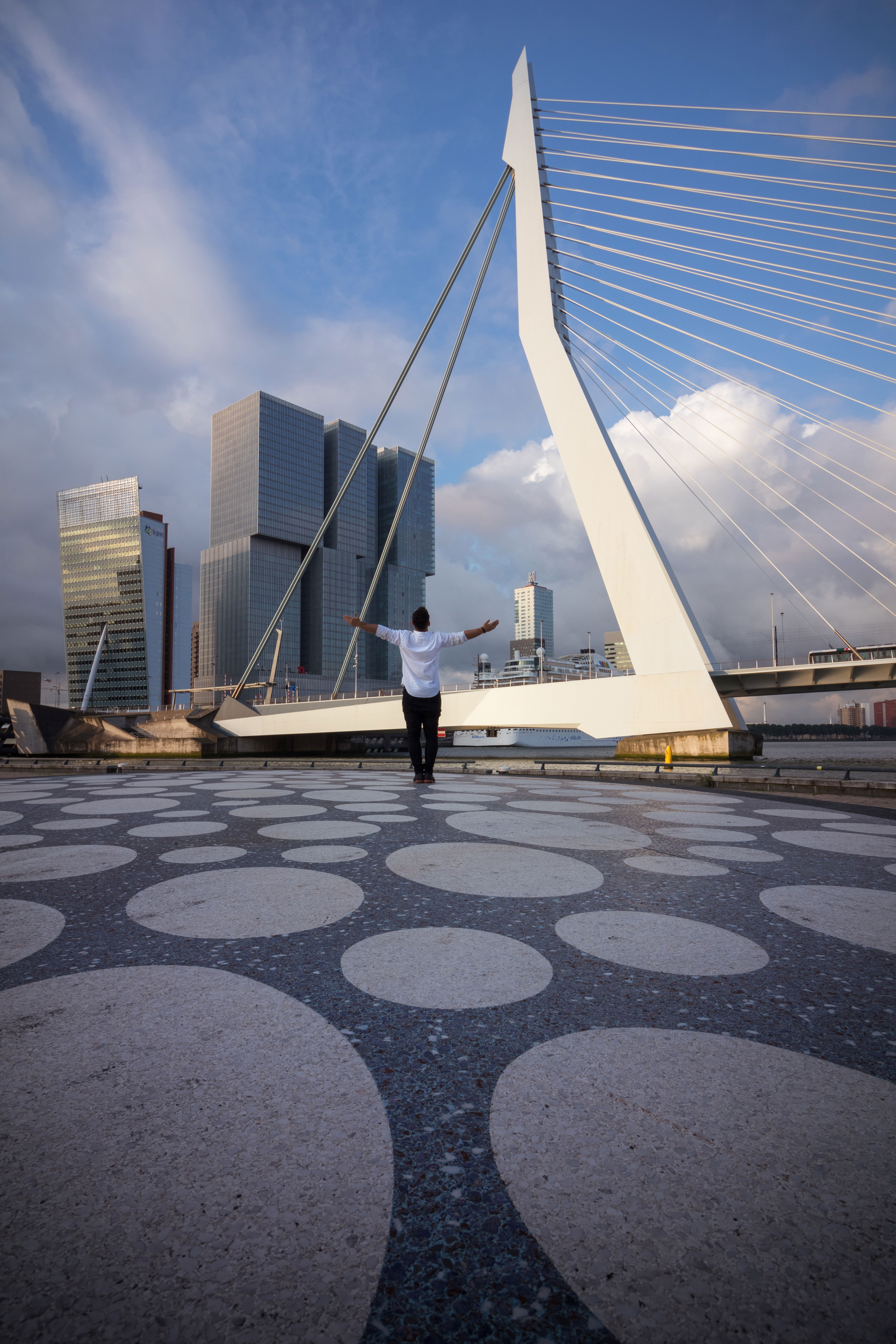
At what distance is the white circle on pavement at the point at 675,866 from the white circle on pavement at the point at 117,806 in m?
3.78

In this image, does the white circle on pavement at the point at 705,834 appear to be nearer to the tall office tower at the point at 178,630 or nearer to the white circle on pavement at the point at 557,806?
the white circle on pavement at the point at 557,806

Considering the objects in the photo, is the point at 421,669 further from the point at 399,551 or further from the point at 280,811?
the point at 399,551

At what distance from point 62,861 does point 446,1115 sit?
8.91ft

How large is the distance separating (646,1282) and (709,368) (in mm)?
19041

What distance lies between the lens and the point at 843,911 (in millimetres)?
2207

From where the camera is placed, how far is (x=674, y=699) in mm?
16656

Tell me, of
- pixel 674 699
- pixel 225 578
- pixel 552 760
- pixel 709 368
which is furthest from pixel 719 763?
pixel 225 578

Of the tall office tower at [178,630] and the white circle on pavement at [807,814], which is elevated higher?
the tall office tower at [178,630]

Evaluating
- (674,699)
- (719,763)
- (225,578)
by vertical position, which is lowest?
(719,763)

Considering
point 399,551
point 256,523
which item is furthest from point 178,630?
point 399,551

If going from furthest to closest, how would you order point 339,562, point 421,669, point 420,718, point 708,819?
1. point 339,562
2. point 420,718
3. point 421,669
4. point 708,819

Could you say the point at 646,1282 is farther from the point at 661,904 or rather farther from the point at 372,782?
the point at 372,782

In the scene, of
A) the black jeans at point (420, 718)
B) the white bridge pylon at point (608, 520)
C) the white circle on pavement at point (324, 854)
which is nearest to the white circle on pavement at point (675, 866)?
the white circle on pavement at point (324, 854)

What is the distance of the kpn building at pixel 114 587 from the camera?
101m
